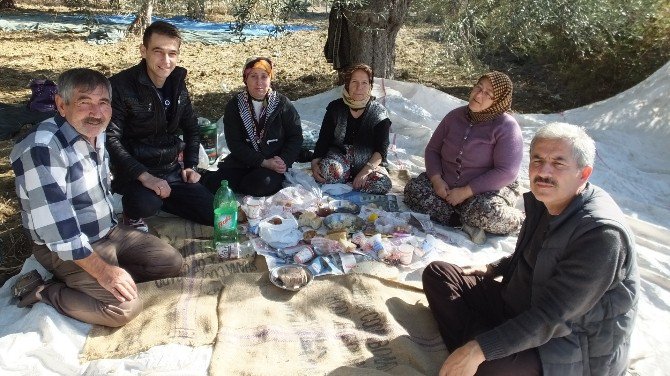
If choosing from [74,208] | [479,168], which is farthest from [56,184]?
[479,168]

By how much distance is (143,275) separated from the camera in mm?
3111

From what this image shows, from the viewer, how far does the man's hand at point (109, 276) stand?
8.57 ft

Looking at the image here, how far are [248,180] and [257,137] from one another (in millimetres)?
381

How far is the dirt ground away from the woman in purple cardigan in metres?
1.78

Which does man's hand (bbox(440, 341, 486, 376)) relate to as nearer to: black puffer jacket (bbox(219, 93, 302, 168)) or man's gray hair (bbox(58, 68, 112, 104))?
man's gray hair (bbox(58, 68, 112, 104))

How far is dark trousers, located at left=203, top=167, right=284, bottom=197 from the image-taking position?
4.22 meters

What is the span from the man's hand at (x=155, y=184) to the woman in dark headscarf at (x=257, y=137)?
27.1 inches

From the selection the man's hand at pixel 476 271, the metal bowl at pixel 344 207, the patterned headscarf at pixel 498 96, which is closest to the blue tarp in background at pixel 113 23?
the metal bowl at pixel 344 207

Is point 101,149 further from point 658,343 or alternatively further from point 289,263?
point 658,343

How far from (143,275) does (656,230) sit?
374 centimetres

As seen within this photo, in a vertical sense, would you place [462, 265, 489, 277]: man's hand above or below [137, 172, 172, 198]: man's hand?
below

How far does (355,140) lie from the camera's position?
4.57 m

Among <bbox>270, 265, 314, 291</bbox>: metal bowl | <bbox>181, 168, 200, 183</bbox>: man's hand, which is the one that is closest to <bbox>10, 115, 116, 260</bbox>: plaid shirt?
<bbox>270, 265, 314, 291</bbox>: metal bowl

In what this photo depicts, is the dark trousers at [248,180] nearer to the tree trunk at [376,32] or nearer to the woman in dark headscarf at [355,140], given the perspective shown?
the woman in dark headscarf at [355,140]
